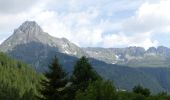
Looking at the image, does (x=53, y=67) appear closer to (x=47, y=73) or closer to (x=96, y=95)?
(x=47, y=73)

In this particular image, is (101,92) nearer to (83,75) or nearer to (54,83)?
(54,83)

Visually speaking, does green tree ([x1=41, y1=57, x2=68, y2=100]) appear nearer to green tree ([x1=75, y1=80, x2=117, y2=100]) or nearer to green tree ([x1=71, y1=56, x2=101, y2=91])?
green tree ([x1=75, y1=80, x2=117, y2=100])

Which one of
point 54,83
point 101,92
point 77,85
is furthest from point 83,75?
point 101,92

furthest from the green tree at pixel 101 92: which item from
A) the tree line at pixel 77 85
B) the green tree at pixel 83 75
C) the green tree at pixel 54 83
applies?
the green tree at pixel 83 75

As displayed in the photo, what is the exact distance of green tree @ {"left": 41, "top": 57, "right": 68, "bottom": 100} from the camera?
36.5 meters

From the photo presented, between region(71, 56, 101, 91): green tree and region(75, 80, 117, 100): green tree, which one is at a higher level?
region(71, 56, 101, 91): green tree

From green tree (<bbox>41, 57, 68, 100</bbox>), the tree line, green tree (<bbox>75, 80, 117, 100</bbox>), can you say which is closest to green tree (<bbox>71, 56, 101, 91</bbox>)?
the tree line

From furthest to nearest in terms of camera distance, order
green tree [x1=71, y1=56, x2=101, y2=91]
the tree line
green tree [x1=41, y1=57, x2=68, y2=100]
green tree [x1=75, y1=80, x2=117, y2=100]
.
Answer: green tree [x1=71, y1=56, x2=101, y2=91], green tree [x1=41, y1=57, x2=68, y2=100], the tree line, green tree [x1=75, y1=80, x2=117, y2=100]

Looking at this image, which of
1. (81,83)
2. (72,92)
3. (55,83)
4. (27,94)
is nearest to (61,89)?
(55,83)

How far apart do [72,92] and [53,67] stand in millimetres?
3775

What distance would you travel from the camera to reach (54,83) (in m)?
37.1

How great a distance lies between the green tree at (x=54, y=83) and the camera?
36.5m

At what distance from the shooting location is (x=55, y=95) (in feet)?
119

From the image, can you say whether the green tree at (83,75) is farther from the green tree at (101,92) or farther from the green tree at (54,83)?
the green tree at (101,92)
